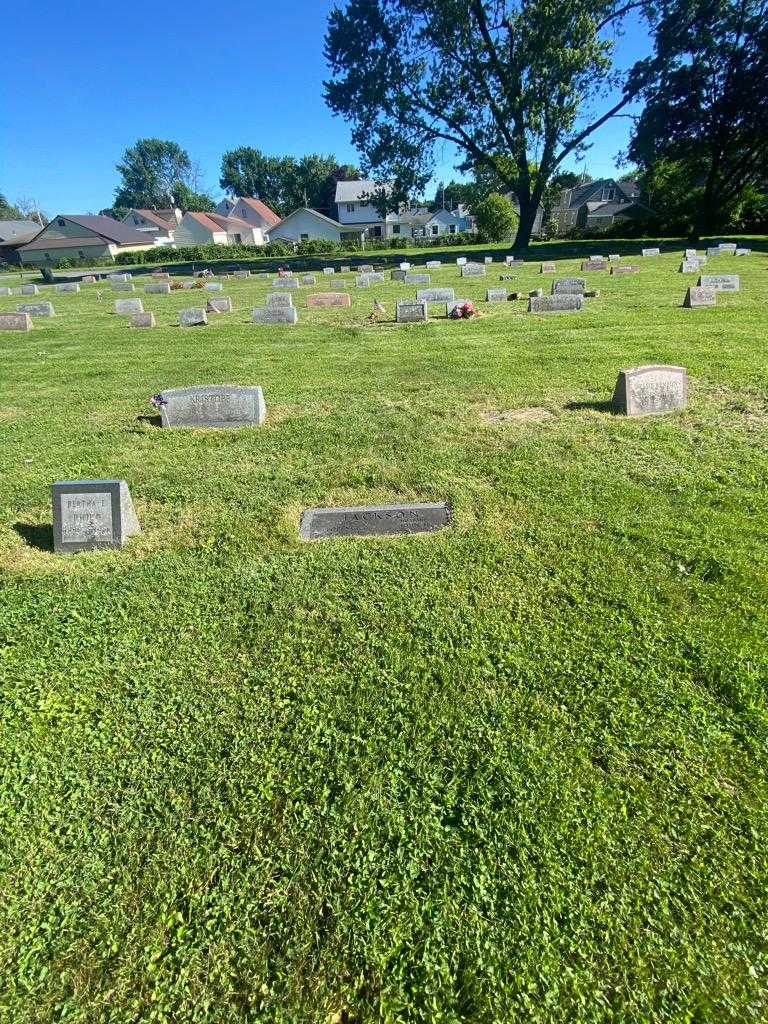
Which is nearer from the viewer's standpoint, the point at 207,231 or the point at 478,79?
the point at 478,79

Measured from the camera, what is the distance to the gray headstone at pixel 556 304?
12.8m

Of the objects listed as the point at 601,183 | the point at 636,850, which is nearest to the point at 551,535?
the point at 636,850

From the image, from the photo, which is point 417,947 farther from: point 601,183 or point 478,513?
point 601,183

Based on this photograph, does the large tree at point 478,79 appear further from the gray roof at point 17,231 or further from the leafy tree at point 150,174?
the leafy tree at point 150,174

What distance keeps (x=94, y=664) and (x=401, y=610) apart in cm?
178

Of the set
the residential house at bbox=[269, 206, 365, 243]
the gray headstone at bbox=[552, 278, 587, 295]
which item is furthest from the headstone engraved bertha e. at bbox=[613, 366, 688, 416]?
the residential house at bbox=[269, 206, 365, 243]

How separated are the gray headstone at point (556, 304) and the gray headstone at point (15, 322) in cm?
1362

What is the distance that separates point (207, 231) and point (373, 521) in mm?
75873

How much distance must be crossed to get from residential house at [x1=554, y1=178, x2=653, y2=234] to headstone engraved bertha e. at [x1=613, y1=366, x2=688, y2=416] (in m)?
62.0

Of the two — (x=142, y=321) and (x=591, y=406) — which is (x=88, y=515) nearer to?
(x=591, y=406)

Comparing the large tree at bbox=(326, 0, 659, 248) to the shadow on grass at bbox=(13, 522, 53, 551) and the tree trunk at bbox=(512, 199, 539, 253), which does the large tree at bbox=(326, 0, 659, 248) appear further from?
the shadow on grass at bbox=(13, 522, 53, 551)

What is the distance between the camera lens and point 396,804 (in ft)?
7.26

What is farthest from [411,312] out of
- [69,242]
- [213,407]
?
[69,242]

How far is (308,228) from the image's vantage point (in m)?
63.6
